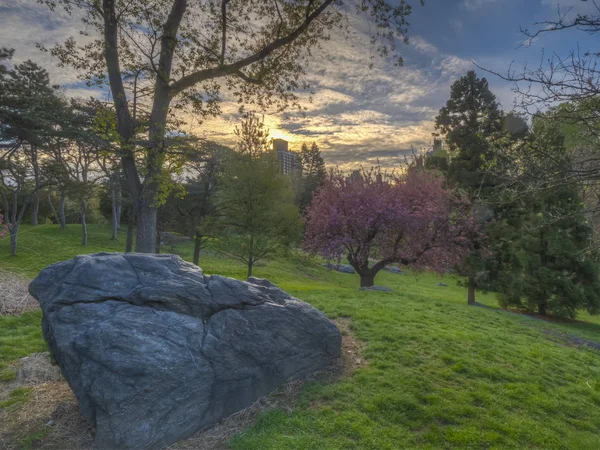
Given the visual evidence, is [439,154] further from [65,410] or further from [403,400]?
[65,410]

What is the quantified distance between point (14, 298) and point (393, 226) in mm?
14459

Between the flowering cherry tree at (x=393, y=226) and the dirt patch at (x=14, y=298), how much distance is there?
11.0 m

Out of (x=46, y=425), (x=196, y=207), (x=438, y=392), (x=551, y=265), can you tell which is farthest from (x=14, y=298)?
(x=551, y=265)

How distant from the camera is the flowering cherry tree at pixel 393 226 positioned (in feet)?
51.8

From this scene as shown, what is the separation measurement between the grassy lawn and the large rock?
2.22 feet

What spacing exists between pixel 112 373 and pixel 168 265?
1954 millimetres

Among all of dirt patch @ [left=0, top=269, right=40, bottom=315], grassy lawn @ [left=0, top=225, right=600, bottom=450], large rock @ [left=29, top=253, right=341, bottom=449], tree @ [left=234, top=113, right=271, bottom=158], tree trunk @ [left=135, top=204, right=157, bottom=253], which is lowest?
dirt patch @ [left=0, top=269, right=40, bottom=315]

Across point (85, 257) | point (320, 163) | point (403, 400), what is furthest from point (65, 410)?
point (320, 163)

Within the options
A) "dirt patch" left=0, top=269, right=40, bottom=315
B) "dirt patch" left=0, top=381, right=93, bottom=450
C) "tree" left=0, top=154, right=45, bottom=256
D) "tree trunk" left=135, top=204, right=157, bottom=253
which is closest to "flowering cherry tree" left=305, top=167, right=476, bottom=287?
"tree trunk" left=135, top=204, right=157, bottom=253

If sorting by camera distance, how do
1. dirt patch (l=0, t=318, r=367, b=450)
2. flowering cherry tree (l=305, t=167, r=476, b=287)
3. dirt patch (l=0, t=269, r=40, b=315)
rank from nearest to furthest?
dirt patch (l=0, t=318, r=367, b=450) < dirt patch (l=0, t=269, r=40, b=315) < flowering cherry tree (l=305, t=167, r=476, b=287)

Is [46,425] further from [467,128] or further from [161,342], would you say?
[467,128]

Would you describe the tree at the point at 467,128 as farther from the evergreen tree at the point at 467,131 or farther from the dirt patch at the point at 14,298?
the dirt patch at the point at 14,298

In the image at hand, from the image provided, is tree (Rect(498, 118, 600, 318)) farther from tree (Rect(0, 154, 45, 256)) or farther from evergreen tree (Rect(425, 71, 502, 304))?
tree (Rect(0, 154, 45, 256))

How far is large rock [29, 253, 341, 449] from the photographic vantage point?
4.07 metres
